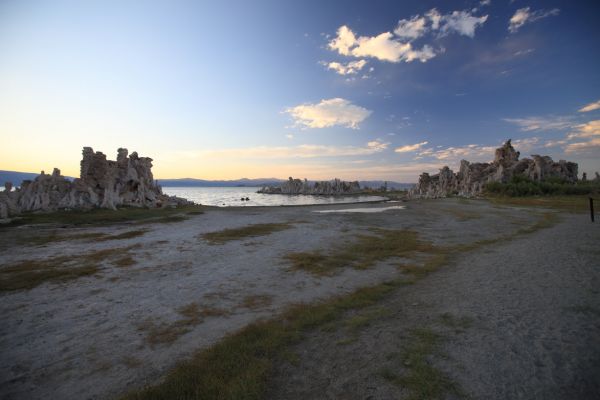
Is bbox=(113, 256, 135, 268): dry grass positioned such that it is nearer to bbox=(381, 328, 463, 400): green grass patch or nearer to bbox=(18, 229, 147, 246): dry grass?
bbox=(18, 229, 147, 246): dry grass

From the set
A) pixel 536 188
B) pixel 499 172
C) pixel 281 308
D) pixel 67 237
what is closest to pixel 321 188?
pixel 499 172

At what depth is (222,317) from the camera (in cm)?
748

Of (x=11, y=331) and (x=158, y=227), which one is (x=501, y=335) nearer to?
(x=11, y=331)

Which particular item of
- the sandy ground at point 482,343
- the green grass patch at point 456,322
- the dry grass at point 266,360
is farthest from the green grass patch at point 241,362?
the green grass patch at point 456,322

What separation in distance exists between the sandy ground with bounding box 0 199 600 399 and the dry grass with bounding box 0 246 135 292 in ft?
2.00

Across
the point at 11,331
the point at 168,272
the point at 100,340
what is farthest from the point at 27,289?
the point at 100,340

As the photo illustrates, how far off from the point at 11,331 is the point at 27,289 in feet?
11.5

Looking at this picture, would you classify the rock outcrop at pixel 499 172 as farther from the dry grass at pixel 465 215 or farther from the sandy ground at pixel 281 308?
the sandy ground at pixel 281 308

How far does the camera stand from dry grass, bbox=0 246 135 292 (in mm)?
10070

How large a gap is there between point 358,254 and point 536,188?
69787mm

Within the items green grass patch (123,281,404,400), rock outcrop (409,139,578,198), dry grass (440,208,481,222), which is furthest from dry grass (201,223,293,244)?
rock outcrop (409,139,578,198)

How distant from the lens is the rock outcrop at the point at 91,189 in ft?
105

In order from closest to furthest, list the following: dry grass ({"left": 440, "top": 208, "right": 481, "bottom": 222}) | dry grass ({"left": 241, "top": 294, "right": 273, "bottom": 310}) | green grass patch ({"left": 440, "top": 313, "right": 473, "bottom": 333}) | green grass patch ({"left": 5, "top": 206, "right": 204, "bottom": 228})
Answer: green grass patch ({"left": 440, "top": 313, "right": 473, "bottom": 333})
dry grass ({"left": 241, "top": 294, "right": 273, "bottom": 310})
green grass patch ({"left": 5, "top": 206, "right": 204, "bottom": 228})
dry grass ({"left": 440, "top": 208, "right": 481, "bottom": 222})

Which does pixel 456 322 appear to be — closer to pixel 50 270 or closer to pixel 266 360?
pixel 266 360
